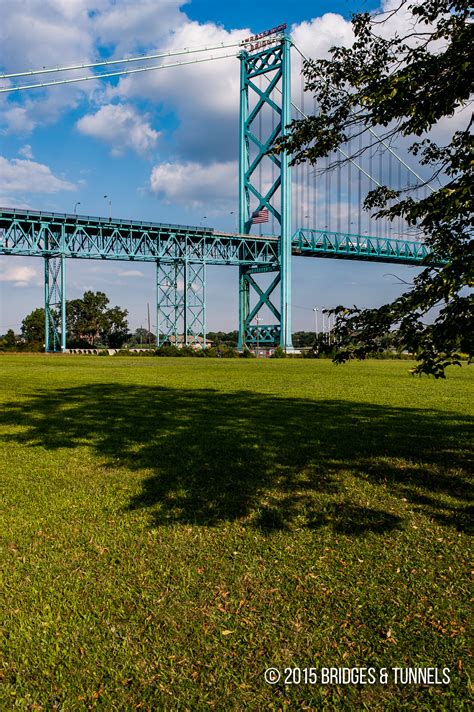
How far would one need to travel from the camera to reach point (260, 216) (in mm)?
69125

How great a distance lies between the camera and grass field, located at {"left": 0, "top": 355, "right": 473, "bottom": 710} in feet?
9.44

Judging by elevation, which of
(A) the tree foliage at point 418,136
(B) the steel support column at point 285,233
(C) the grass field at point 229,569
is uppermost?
(B) the steel support column at point 285,233

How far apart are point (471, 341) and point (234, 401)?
1043 centimetres

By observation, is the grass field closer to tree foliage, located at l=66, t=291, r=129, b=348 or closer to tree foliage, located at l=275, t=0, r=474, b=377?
tree foliage, located at l=275, t=0, r=474, b=377

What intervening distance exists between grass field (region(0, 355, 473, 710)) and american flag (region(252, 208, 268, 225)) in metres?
62.4

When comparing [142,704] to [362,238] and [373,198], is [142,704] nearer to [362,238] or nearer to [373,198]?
[373,198]

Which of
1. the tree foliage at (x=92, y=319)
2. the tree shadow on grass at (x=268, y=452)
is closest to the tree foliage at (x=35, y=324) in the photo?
the tree foliage at (x=92, y=319)

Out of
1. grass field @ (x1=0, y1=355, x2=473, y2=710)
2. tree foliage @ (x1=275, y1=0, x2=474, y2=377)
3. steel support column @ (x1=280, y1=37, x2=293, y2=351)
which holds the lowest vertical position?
grass field @ (x1=0, y1=355, x2=473, y2=710)

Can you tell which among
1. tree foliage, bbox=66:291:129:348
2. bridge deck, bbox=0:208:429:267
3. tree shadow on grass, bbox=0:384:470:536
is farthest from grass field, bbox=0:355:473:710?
tree foliage, bbox=66:291:129:348

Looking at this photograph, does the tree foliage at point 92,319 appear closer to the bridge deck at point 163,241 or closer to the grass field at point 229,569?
the bridge deck at point 163,241

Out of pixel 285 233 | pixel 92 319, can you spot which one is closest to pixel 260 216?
pixel 285 233

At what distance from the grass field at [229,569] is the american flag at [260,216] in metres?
62.4

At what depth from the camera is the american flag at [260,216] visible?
68.8m

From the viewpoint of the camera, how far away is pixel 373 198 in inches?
254
